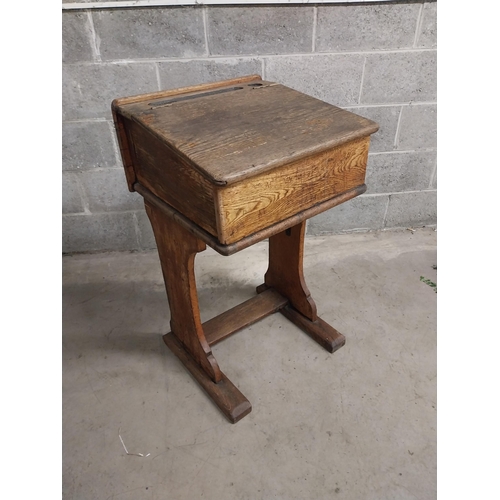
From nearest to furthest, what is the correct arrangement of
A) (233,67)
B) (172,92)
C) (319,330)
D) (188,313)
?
(172,92) < (188,313) < (319,330) < (233,67)

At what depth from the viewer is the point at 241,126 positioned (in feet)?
3.85

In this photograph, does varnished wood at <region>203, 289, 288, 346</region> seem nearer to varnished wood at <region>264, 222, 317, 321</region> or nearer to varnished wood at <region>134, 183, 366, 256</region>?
varnished wood at <region>264, 222, 317, 321</region>

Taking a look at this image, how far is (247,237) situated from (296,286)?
752mm

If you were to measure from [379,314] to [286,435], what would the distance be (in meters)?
0.72

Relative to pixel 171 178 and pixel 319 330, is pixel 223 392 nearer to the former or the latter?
pixel 319 330

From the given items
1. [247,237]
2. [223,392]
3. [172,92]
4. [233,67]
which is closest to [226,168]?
[247,237]

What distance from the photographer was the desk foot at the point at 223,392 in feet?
4.81

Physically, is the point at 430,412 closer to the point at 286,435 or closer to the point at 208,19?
the point at 286,435

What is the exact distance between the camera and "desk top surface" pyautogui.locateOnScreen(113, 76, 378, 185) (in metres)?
1.01

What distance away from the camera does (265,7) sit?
69.9 inches

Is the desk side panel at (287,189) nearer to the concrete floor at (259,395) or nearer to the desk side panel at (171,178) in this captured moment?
the desk side panel at (171,178)

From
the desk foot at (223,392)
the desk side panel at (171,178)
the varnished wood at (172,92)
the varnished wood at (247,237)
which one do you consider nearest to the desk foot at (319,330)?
the desk foot at (223,392)

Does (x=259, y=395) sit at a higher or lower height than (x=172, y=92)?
lower

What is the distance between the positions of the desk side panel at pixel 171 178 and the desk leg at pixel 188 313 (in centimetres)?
12
